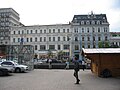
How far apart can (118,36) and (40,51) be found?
30.0 meters

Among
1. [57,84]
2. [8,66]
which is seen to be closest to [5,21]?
[8,66]

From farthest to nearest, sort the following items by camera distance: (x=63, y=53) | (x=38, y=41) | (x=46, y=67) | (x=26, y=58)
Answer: (x=38, y=41) → (x=63, y=53) → (x=46, y=67) → (x=26, y=58)

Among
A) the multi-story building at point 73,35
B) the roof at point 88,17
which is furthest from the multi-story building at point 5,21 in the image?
the roof at point 88,17

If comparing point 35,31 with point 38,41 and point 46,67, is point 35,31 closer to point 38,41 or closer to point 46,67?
point 38,41

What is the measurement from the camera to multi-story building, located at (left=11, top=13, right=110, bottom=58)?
264 feet

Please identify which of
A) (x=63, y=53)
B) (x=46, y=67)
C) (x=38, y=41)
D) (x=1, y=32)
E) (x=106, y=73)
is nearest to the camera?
(x=106, y=73)

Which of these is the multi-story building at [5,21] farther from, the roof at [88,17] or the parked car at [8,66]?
the parked car at [8,66]

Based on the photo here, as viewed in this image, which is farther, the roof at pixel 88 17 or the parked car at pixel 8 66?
the roof at pixel 88 17

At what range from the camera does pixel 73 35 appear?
267ft

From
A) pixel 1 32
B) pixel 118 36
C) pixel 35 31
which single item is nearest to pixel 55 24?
pixel 35 31

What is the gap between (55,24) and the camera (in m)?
82.9

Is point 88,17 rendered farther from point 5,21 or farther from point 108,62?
point 108,62

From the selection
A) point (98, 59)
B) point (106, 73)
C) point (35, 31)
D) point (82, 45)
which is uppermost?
point (35, 31)

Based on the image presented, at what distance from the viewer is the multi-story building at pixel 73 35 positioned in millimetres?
80438
